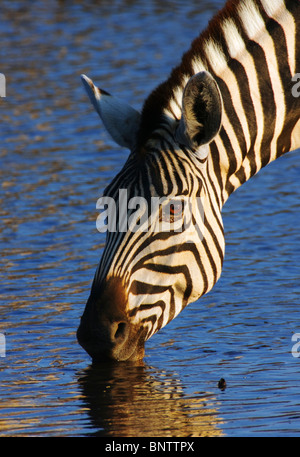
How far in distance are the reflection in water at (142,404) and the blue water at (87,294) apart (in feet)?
0.04

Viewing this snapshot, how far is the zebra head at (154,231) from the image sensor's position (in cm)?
614

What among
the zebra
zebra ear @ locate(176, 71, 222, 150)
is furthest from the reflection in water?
zebra ear @ locate(176, 71, 222, 150)

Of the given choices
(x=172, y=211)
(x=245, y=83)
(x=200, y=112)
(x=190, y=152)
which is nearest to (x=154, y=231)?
(x=172, y=211)

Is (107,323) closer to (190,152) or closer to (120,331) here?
(120,331)

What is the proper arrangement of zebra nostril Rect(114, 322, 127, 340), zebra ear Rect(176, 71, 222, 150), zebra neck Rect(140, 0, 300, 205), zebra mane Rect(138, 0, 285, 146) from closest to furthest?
zebra ear Rect(176, 71, 222, 150)
zebra nostril Rect(114, 322, 127, 340)
zebra mane Rect(138, 0, 285, 146)
zebra neck Rect(140, 0, 300, 205)

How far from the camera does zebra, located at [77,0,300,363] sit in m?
6.16

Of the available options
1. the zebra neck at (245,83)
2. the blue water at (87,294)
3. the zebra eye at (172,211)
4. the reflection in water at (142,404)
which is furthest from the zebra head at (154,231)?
the blue water at (87,294)

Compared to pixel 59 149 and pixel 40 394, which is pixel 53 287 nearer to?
pixel 40 394

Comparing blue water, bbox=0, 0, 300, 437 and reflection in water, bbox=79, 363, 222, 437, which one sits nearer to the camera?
reflection in water, bbox=79, 363, 222, 437

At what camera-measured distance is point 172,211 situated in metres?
6.20

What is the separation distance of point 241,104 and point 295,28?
2.23ft

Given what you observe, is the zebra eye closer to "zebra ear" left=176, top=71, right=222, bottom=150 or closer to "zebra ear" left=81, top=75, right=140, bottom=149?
"zebra ear" left=176, top=71, right=222, bottom=150

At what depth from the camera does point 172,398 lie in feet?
22.4
